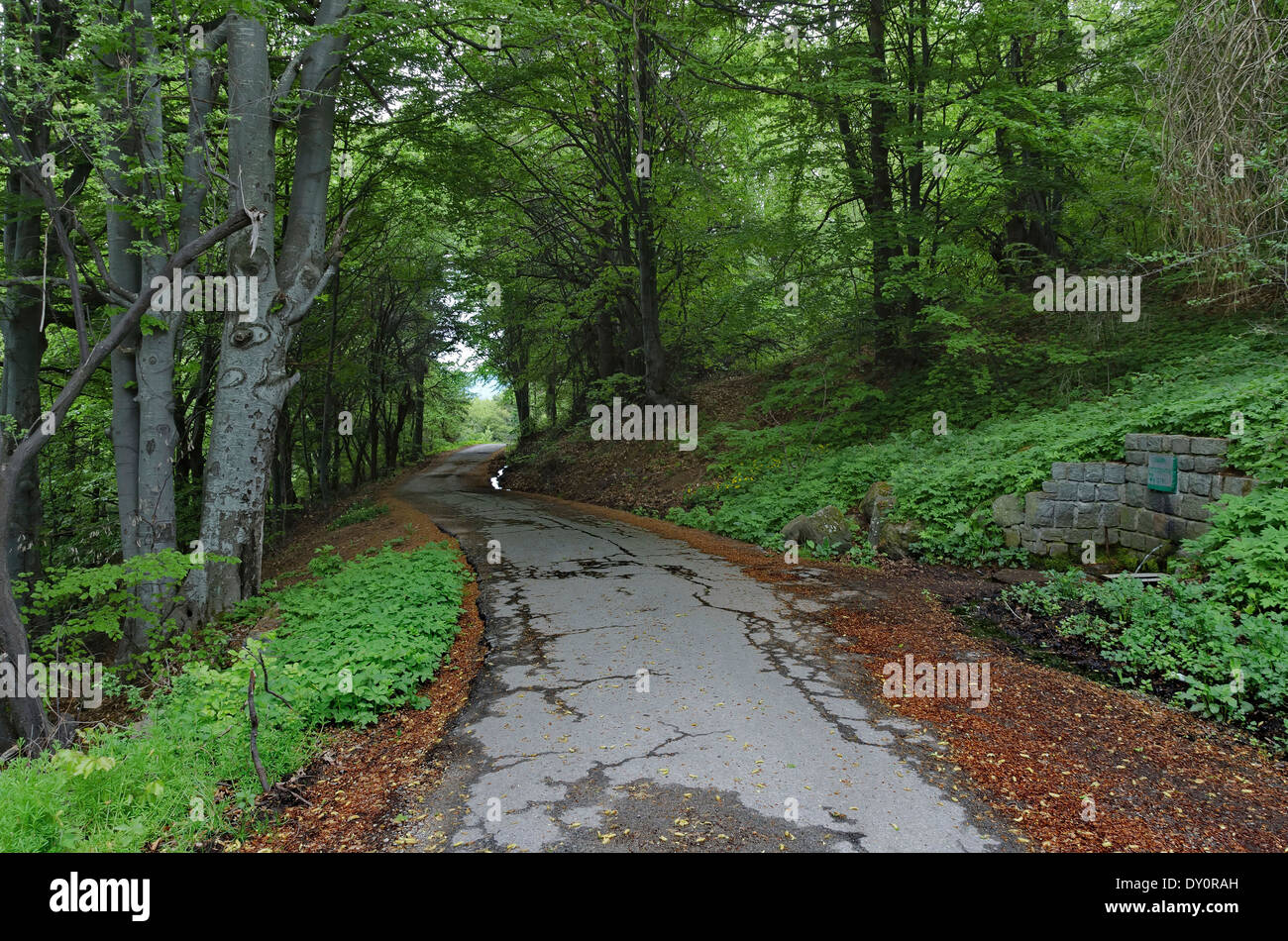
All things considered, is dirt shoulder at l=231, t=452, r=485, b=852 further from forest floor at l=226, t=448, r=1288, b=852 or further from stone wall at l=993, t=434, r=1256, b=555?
stone wall at l=993, t=434, r=1256, b=555

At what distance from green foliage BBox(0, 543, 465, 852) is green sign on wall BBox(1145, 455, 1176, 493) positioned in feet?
24.7

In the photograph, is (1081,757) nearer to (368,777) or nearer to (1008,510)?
(368,777)

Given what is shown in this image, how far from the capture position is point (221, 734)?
12.7 feet

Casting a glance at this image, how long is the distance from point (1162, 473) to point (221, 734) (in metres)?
8.82

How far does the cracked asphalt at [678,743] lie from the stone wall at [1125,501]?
347 centimetres

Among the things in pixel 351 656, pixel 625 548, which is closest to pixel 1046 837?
pixel 351 656

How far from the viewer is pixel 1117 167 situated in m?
10.3

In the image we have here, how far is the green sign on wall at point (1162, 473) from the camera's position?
23.1ft

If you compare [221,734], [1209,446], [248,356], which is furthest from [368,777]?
[1209,446]

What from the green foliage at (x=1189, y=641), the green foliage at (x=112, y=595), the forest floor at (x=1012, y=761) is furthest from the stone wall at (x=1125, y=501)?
the green foliage at (x=112, y=595)

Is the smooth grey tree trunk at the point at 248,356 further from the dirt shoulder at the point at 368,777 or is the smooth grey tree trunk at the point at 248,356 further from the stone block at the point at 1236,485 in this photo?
the stone block at the point at 1236,485

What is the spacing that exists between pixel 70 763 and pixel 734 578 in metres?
6.34

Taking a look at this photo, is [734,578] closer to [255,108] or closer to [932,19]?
[255,108]
